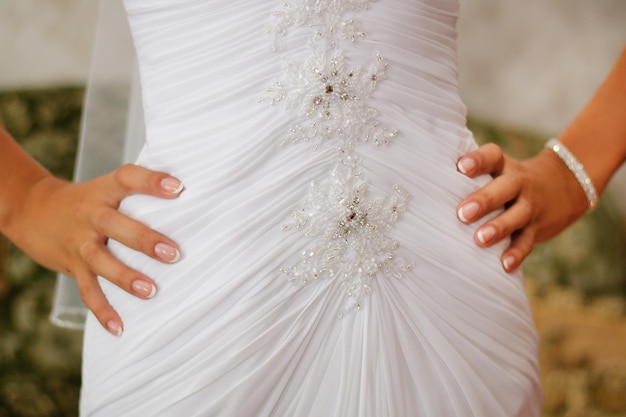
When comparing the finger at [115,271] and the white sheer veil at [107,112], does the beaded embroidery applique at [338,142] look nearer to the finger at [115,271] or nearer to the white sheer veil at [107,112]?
the finger at [115,271]

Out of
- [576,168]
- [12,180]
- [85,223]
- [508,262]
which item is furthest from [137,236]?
[576,168]

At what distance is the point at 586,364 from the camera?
2.19 metres

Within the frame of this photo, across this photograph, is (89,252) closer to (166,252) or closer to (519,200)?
(166,252)

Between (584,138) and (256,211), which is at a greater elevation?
(256,211)

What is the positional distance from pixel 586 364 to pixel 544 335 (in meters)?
0.15

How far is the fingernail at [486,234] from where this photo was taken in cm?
82

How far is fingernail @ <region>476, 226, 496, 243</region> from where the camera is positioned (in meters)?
0.82

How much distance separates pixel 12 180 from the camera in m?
1.01

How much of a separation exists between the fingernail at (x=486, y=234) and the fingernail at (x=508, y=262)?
0.04 metres

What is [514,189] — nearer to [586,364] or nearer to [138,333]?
[138,333]

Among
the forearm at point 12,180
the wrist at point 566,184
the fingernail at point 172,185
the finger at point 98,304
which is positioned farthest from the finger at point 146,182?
the wrist at point 566,184

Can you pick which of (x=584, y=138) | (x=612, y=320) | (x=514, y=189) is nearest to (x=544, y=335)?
(x=612, y=320)

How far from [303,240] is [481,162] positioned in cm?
27

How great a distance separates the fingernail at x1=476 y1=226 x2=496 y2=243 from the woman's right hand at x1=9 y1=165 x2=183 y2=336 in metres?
0.36
